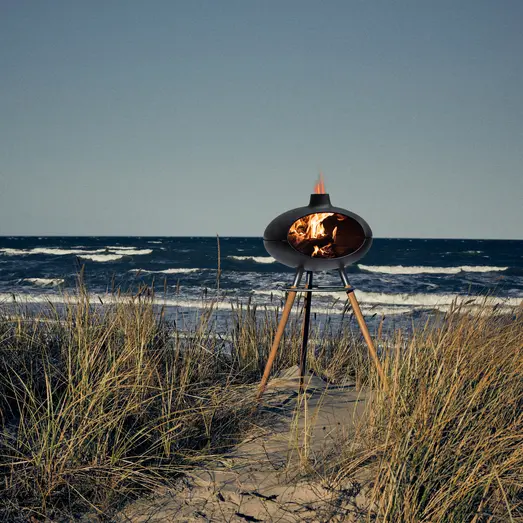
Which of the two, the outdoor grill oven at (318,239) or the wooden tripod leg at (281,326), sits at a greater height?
the outdoor grill oven at (318,239)

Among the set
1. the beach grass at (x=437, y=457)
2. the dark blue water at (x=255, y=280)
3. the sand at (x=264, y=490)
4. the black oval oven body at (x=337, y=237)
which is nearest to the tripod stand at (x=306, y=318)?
the black oval oven body at (x=337, y=237)

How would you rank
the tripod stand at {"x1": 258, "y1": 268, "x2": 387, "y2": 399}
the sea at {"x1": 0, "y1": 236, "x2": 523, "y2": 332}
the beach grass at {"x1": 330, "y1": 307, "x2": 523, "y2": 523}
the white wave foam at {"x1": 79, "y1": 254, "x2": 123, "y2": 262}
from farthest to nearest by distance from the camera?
the white wave foam at {"x1": 79, "y1": 254, "x2": 123, "y2": 262} < the sea at {"x1": 0, "y1": 236, "x2": 523, "y2": 332} < the tripod stand at {"x1": 258, "y1": 268, "x2": 387, "y2": 399} < the beach grass at {"x1": 330, "y1": 307, "x2": 523, "y2": 523}

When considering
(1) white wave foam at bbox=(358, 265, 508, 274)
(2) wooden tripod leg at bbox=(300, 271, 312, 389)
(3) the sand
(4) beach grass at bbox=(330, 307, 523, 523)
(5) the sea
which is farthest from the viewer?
(1) white wave foam at bbox=(358, 265, 508, 274)

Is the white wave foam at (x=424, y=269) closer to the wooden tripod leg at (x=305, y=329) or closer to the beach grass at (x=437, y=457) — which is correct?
the wooden tripod leg at (x=305, y=329)

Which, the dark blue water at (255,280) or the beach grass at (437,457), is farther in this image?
the dark blue water at (255,280)

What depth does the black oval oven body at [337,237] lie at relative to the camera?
3.12 m

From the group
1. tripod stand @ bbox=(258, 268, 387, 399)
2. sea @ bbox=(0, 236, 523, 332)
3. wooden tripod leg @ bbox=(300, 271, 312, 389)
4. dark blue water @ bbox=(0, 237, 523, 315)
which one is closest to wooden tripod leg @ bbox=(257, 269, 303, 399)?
tripod stand @ bbox=(258, 268, 387, 399)

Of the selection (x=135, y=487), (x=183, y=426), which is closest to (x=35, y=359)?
(x=183, y=426)

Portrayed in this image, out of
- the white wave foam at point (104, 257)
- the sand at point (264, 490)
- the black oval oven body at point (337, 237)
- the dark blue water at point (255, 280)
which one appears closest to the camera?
the sand at point (264, 490)

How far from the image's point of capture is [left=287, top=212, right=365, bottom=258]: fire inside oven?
3.21 meters

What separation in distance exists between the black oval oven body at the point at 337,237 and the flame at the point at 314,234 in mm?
47

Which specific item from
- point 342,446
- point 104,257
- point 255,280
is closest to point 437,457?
point 342,446

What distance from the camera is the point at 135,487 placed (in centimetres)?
207

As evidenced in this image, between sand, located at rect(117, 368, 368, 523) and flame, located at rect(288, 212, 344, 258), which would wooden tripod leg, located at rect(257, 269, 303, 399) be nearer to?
flame, located at rect(288, 212, 344, 258)
